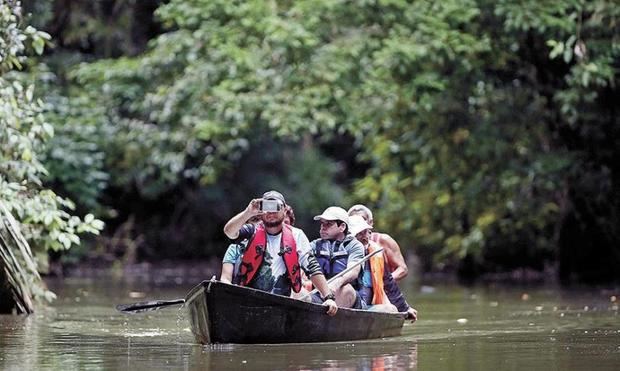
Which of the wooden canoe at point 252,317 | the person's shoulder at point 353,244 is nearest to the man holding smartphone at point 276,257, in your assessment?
the wooden canoe at point 252,317

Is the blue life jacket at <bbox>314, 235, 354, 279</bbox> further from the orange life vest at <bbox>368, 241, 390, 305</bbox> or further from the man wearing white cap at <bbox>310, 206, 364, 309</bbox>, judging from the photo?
the orange life vest at <bbox>368, 241, 390, 305</bbox>

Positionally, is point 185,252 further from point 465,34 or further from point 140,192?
point 465,34

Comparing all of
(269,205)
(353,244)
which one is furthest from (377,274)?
(269,205)

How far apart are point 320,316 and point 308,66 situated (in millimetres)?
12205

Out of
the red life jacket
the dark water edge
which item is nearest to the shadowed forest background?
the dark water edge

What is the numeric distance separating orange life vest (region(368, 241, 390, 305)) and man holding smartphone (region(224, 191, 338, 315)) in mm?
1557

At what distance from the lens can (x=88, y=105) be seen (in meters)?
31.7

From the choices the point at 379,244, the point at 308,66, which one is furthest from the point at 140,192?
the point at 379,244

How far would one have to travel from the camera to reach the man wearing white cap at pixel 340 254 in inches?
605

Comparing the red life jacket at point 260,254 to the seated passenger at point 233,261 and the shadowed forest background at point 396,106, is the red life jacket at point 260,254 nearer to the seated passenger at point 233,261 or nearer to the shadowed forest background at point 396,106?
the seated passenger at point 233,261

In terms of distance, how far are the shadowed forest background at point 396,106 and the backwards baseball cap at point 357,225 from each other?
16.7ft

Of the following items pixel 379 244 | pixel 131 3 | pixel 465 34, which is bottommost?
pixel 379 244

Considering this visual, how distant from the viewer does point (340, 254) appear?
50.8 feet

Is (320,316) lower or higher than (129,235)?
lower
